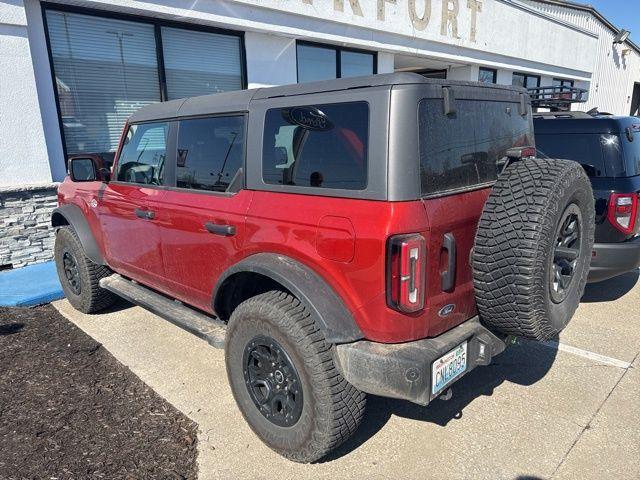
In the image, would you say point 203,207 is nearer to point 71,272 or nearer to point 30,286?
point 71,272

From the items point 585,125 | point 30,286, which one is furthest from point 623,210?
point 30,286

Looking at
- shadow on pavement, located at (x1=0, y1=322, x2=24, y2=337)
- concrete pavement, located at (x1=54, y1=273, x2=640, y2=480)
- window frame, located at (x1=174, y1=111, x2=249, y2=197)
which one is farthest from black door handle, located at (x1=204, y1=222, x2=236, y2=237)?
shadow on pavement, located at (x1=0, y1=322, x2=24, y2=337)

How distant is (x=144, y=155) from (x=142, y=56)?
3.96m

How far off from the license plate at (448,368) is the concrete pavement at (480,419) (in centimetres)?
58

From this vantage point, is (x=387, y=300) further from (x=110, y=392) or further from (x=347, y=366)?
(x=110, y=392)

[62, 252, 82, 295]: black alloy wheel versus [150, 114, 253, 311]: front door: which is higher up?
[150, 114, 253, 311]: front door

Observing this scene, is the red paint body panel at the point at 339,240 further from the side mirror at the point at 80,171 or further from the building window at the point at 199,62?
the building window at the point at 199,62

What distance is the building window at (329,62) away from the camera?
8812 millimetres

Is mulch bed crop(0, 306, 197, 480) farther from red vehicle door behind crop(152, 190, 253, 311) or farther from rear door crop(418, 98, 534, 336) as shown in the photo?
rear door crop(418, 98, 534, 336)

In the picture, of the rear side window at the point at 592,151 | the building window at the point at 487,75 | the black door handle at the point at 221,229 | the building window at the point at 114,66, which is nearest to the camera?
the black door handle at the point at 221,229

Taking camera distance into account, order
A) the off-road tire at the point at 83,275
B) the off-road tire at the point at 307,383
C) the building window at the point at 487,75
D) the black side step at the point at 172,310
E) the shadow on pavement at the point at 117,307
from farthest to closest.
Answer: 1. the building window at the point at 487,75
2. the shadow on pavement at the point at 117,307
3. the off-road tire at the point at 83,275
4. the black side step at the point at 172,310
5. the off-road tire at the point at 307,383

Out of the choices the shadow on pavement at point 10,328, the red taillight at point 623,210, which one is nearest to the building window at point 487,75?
the red taillight at point 623,210

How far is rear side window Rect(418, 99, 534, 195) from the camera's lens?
2.19m

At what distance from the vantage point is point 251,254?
2660 millimetres
